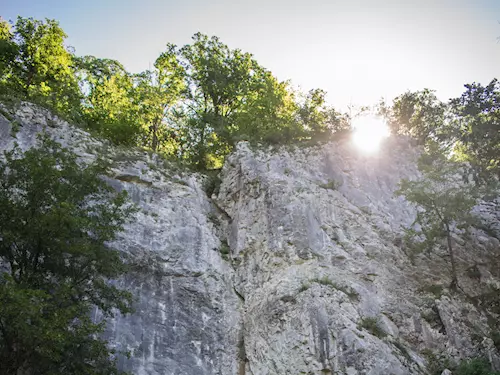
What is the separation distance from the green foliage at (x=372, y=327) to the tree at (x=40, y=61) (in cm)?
1929

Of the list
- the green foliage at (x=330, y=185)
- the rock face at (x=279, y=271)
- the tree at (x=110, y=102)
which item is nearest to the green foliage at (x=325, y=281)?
the rock face at (x=279, y=271)

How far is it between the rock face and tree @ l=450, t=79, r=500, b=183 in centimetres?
227

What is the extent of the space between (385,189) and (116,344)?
49.1 ft

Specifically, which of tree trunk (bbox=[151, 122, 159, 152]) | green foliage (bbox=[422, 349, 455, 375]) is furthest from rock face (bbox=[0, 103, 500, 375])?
tree trunk (bbox=[151, 122, 159, 152])

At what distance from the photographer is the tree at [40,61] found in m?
25.1

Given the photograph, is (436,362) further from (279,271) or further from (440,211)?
(440,211)

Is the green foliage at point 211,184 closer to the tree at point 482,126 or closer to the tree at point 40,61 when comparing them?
the tree at point 40,61

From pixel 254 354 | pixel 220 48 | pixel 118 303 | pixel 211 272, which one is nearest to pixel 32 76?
pixel 220 48

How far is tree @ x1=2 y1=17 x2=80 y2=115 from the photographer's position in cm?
2512

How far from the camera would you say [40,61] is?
25.9m

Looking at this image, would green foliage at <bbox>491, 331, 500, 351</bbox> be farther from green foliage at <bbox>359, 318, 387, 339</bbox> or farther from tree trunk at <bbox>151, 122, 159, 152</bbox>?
tree trunk at <bbox>151, 122, 159, 152</bbox>

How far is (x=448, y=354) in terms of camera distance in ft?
48.0

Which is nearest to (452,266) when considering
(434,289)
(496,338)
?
(434,289)

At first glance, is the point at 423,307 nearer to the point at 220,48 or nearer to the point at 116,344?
the point at 116,344
